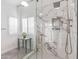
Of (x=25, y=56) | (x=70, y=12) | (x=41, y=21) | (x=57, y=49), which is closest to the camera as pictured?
(x=70, y=12)

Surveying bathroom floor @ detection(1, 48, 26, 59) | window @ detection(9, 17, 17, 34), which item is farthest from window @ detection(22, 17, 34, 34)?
bathroom floor @ detection(1, 48, 26, 59)

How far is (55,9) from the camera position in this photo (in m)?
1.91

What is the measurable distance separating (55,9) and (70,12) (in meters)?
0.33

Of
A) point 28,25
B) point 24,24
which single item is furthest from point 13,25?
point 28,25

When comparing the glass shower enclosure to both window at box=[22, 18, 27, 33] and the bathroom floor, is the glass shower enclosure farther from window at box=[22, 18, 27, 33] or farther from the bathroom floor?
window at box=[22, 18, 27, 33]

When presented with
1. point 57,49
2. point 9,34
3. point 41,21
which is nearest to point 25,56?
point 9,34

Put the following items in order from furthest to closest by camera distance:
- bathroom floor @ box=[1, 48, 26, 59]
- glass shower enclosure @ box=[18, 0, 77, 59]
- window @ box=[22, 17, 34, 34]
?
window @ box=[22, 17, 34, 34] → bathroom floor @ box=[1, 48, 26, 59] → glass shower enclosure @ box=[18, 0, 77, 59]

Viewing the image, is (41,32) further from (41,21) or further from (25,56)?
(25,56)

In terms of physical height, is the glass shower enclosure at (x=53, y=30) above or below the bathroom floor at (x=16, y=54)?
above

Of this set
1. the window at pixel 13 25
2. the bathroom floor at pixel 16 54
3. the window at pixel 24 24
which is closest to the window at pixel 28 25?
the window at pixel 24 24

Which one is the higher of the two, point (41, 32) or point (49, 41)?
point (41, 32)

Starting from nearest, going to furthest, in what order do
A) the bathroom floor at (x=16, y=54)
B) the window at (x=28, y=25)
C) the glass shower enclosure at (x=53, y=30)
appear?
the glass shower enclosure at (x=53, y=30), the bathroom floor at (x=16, y=54), the window at (x=28, y=25)

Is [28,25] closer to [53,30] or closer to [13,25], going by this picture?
[13,25]

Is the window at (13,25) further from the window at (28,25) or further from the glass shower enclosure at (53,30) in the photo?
the glass shower enclosure at (53,30)
